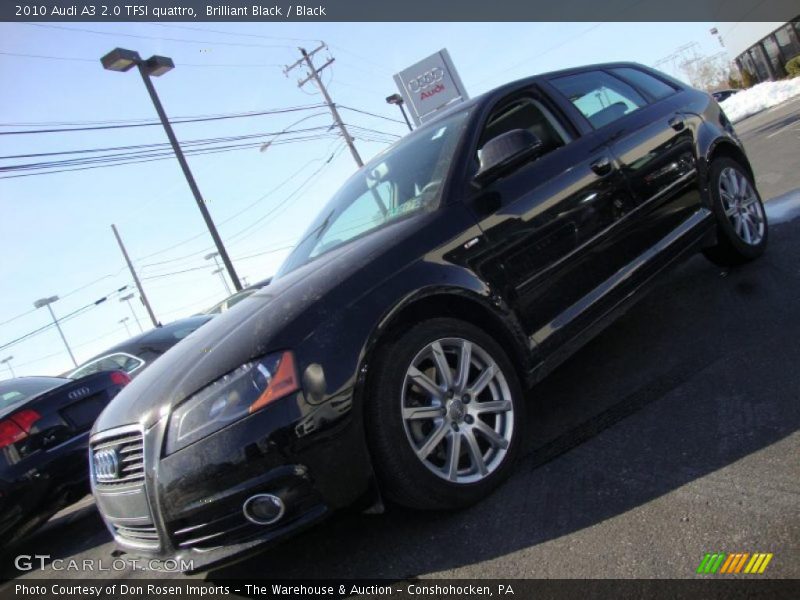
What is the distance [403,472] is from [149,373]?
138cm

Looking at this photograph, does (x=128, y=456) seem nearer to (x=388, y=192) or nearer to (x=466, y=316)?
(x=466, y=316)

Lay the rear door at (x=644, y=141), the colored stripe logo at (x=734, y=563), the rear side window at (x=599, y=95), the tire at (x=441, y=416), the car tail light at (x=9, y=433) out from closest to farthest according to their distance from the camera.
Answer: the colored stripe logo at (x=734, y=563)
the tire at (x=441, y=416)
the rear door at (x=644, y=141)
the rear side window at (x=599, y=95)
the car tail light at (x=9, y=433)

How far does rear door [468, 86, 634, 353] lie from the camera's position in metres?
2.91

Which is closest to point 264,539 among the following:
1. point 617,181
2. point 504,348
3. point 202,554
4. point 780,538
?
point 202,554

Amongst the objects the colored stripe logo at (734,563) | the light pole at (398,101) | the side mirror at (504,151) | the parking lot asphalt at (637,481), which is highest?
the light pole at (398,101)

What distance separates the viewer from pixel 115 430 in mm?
2553

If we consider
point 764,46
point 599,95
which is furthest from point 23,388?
point 764,46

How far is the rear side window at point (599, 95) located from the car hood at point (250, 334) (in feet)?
5.18

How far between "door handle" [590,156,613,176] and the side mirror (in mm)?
647

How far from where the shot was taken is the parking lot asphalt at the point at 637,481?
197 cm

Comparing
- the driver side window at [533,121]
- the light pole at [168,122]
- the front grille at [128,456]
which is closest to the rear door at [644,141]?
the driver side window at [533,121]

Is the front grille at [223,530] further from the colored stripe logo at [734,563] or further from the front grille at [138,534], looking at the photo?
the colored stripe logo at [734,563]

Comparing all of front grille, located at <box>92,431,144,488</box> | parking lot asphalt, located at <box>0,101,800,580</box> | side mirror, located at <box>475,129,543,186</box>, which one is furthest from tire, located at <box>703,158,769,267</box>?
front grille, located at <box>92,431,144,488</box>

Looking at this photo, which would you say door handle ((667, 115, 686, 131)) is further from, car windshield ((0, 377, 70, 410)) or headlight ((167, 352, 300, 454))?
car windshield ((0, 377, 70, 410))
